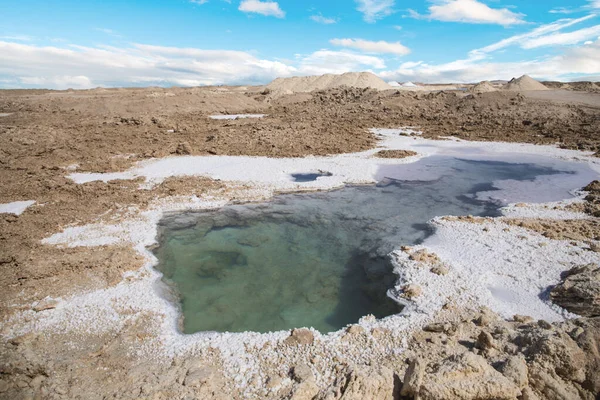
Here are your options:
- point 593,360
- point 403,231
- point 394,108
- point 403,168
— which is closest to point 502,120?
point 394,108

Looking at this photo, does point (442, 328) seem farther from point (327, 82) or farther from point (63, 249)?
point (327, 82)

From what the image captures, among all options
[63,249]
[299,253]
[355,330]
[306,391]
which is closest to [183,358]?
[306,391]

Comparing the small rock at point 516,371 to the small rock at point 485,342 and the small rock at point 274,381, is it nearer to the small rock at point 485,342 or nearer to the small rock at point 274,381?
the small rock at point 485,342

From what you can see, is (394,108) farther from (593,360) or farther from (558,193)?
(593,360)

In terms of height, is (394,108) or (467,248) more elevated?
(394,108)

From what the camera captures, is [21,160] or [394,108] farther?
[394,108]

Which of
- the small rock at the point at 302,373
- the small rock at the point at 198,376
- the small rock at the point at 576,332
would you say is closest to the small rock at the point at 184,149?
the small rock at the point at 198,376

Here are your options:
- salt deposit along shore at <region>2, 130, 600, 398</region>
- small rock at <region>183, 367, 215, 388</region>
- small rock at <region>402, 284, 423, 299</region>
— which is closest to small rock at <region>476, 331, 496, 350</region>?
salt deposit along shore at <region>2, 130, 600, 398</region>
